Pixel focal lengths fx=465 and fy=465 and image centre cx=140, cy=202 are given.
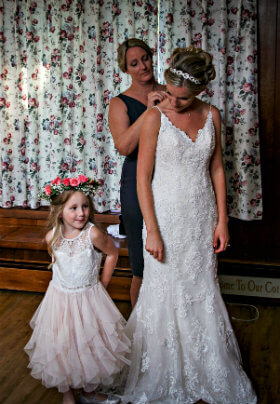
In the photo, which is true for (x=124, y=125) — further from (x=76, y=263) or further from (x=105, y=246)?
(x=76, y=263)

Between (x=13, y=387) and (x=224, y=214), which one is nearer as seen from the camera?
(x=224, y=214)

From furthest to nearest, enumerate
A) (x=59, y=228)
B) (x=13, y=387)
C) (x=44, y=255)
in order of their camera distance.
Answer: (x=44, y=255), (x=13, y=387), (x=59, y=228)

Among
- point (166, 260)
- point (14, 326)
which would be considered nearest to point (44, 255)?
point (14, 326)

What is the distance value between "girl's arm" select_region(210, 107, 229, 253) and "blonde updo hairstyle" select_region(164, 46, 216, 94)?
23 cm

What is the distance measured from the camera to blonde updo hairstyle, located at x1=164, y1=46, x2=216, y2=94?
1890 millimetres

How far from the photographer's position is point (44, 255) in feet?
12.2

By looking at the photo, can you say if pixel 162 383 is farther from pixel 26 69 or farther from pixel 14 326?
pixel 26 69

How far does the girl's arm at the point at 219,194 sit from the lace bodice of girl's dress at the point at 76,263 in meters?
0.58

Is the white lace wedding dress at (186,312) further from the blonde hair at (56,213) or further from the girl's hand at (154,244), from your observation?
the blonde hair at (56,213)

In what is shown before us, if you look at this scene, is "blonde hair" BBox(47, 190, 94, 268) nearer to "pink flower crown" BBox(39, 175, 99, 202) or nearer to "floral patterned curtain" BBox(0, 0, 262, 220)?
"pink flower crown" BBox(39, 175, 99, 202)

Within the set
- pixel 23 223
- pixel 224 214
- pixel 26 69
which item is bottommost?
pixel 23 223

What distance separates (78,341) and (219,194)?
926mm

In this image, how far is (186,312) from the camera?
2131 mm

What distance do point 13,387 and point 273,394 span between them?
129cm
